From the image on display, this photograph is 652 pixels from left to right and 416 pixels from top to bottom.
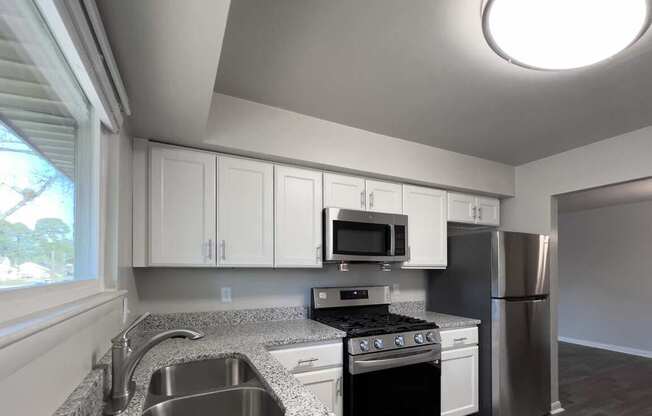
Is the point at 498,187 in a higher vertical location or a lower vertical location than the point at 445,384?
higher

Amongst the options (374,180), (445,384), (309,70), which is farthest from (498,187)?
(309,70)

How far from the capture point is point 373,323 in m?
2.54

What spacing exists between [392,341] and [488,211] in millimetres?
1897

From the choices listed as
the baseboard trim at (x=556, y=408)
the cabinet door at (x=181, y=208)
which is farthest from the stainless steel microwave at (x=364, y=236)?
the baseboard trim at (x=556, y=408)

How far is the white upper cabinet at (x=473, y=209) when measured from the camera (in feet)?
10.8

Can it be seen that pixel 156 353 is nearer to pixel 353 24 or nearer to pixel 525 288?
pixel 353 24

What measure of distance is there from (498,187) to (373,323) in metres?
1.97

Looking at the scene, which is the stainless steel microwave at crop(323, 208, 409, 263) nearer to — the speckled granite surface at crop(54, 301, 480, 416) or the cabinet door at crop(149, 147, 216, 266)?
the speckled granite surface at crop(54, 301, 480, 416)

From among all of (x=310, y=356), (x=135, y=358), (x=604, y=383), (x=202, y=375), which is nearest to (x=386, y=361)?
(x=310, y=356)

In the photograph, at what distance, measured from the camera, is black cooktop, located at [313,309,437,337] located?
2.35 meters

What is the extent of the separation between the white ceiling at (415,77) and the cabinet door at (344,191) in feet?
1.38

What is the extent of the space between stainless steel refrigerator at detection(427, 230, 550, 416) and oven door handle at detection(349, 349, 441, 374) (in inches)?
23.1

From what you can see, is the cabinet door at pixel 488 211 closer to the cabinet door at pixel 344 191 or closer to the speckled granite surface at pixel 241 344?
Result: the speckled granite surface at pixel 241 344

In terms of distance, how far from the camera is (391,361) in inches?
91.1
